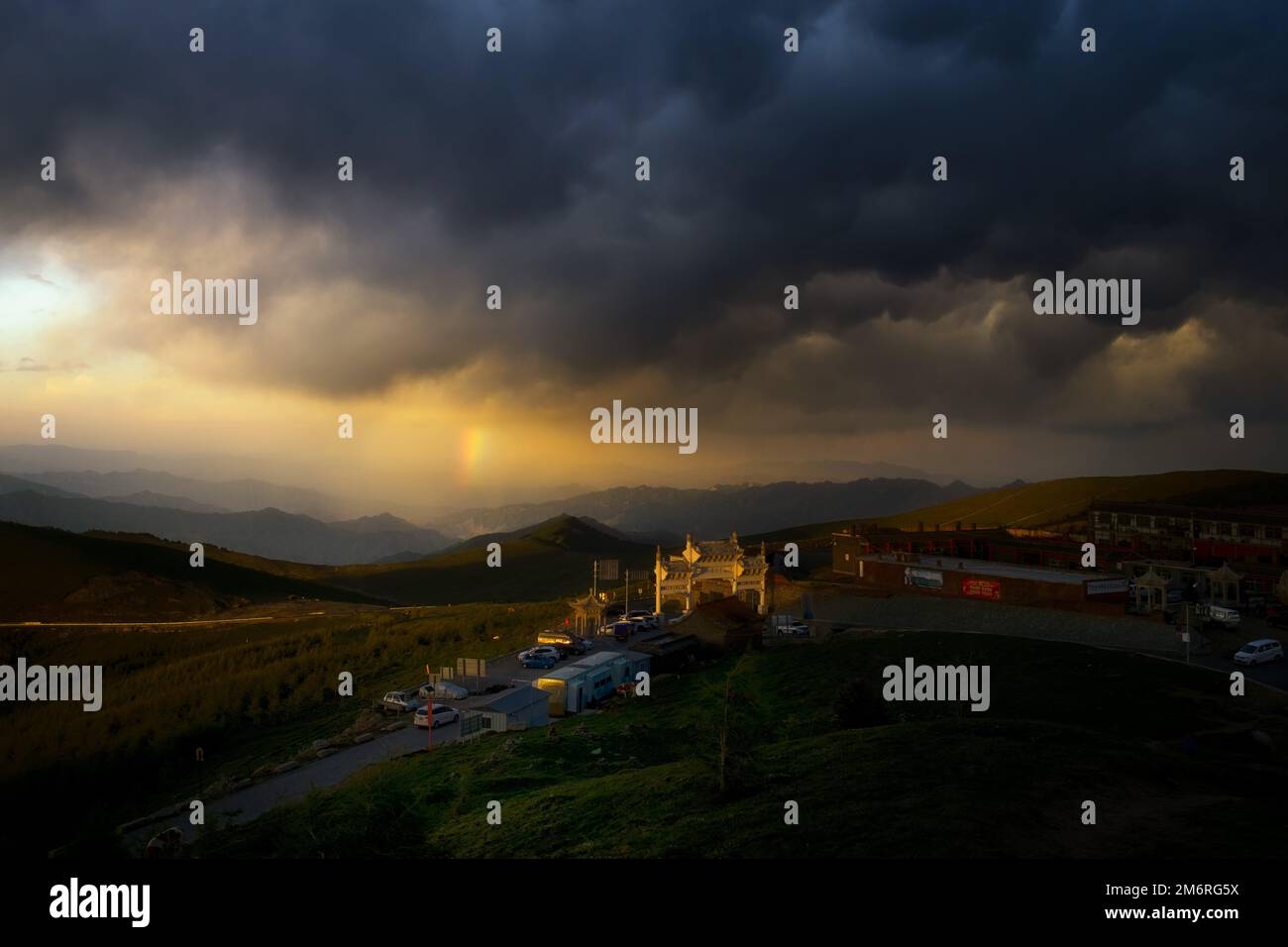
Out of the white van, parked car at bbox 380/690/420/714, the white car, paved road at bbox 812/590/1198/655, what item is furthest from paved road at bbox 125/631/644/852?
the white van

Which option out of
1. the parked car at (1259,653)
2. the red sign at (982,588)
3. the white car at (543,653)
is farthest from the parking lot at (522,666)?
the parked car at (1259,653)

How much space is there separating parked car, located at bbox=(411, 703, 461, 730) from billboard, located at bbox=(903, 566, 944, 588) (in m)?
29.2

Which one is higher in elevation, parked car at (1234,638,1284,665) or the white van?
the white van

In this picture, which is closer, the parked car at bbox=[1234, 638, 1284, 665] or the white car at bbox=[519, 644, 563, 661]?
the parked car at bbox=[1234, 638, 1284, 665]

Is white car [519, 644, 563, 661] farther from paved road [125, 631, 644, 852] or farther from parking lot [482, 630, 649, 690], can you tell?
paved road [125, 631, 644, 852]

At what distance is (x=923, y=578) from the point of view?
4600cm

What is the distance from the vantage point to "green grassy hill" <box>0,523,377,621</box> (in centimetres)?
6184

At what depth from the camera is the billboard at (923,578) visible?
45062mm

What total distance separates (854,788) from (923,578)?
33.3m

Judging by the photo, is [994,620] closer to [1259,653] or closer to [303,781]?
[1259,653]

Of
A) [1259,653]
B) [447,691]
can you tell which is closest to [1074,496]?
[1259,653]

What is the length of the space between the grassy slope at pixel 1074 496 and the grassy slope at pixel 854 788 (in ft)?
310
